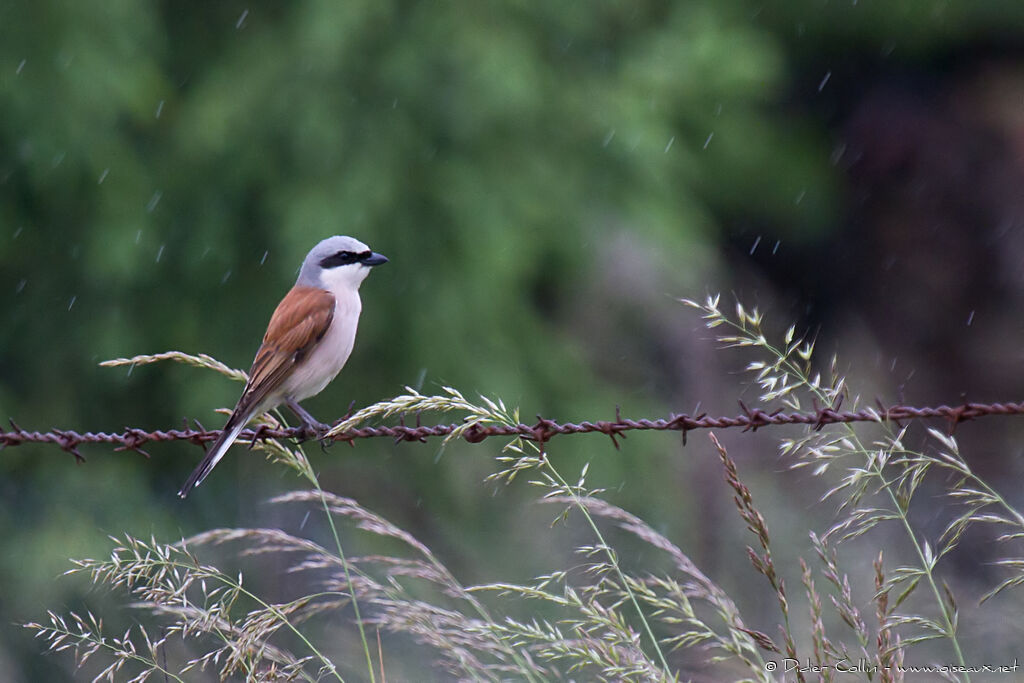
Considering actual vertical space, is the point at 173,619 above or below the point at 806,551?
below

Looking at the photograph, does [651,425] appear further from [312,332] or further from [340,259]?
[340,259]

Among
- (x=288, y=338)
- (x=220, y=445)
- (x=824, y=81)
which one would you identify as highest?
(x=288, y=338)

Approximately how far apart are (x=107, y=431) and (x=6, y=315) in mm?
1280

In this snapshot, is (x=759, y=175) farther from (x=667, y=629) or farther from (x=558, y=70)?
(x=667, y=629)

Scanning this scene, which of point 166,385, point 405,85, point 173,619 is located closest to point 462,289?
point 405,85

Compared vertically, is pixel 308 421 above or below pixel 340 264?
below

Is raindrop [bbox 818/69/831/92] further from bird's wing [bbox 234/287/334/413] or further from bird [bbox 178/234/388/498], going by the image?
bird's wing [bbox 234/287/334/413]

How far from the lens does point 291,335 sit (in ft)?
15.4

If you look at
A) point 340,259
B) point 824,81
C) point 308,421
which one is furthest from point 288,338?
point 824,81

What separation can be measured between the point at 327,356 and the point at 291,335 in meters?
0.19

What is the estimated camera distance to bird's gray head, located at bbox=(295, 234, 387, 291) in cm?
496

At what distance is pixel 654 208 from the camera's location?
29.1ft

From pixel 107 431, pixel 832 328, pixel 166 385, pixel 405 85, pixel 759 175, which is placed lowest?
pixel 832 328

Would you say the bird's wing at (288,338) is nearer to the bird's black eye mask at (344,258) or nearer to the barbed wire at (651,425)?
the bird's black eye mask at (344,258)
